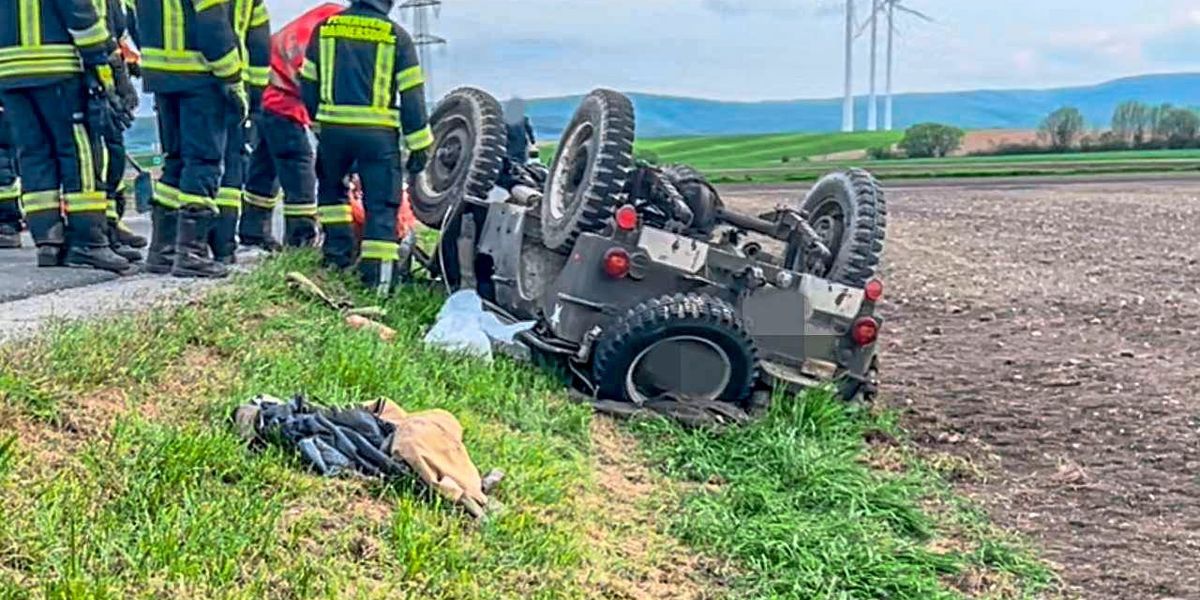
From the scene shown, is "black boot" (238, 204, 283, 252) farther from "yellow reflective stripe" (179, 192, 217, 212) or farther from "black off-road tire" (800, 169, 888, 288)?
"black off-road tire" (800, 169, 888, 288)

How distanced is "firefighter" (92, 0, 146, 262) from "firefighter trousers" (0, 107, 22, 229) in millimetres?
782

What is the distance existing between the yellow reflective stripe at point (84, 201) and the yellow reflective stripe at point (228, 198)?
61cm

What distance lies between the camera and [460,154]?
7340mm

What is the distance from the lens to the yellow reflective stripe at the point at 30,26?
623cm

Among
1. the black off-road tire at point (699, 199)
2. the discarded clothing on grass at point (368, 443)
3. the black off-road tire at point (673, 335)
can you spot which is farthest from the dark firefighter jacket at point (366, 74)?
the discarded clothing on grass at point (368, 443)

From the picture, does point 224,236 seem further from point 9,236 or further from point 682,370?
point 682,370

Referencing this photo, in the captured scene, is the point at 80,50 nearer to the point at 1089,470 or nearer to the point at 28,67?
the point at 28,67

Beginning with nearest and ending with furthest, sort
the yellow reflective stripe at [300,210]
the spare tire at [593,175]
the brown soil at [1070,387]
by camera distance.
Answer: the brown soil at [1070,387] → the spare tire at [593,175] → the yellow reflective stripe at [300,210]

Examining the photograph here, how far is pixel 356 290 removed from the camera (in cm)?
685

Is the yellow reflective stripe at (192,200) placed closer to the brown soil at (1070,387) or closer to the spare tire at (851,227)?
the spare tire at (851,227)

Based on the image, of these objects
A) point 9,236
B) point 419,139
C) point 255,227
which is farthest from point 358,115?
point 9,236

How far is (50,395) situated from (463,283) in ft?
11.5

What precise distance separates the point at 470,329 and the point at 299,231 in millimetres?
2085

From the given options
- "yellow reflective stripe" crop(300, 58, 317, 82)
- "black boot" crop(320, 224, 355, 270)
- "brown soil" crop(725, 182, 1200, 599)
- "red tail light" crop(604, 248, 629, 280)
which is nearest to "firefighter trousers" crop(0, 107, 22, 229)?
"black boot" crop(320, 224, 355, 270)
